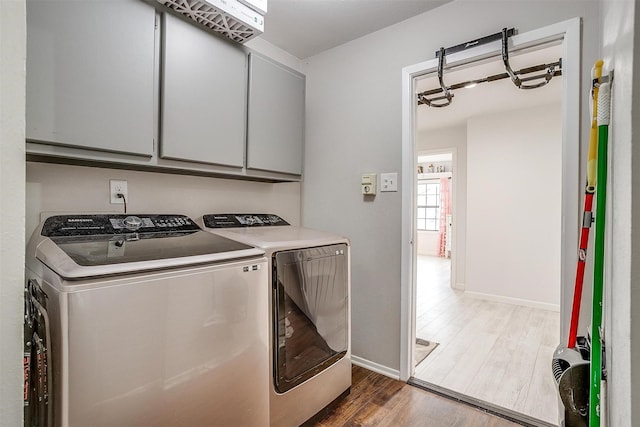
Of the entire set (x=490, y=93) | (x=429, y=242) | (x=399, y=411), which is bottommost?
(x=399, y=411)

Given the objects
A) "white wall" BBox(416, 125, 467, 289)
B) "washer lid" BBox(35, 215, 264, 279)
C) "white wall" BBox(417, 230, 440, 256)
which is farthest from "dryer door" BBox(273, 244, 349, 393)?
"white wall" BBox(417, 230, 440, 256)

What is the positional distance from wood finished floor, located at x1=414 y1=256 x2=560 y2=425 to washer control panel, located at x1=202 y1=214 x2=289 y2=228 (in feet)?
5.11

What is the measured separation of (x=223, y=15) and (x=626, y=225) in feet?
6.06

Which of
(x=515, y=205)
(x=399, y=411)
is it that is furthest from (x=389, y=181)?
(x=515, y=205)

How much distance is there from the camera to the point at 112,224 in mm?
1510

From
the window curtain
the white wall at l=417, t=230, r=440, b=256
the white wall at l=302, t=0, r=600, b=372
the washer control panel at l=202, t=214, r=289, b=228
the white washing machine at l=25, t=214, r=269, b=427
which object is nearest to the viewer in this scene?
the white washing machine at l=25, t=214, r=269, b=427

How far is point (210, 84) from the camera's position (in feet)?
5.73

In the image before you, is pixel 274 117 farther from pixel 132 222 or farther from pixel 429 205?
pixel 429 205

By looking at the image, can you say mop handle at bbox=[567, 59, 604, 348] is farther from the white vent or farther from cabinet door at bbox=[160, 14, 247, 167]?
cabinet door at bbox=[160, 14, 247, 167]

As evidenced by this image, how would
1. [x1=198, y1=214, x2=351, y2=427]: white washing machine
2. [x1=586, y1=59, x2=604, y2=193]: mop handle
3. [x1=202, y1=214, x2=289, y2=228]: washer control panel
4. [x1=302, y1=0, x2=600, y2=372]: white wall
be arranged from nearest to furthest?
[x1=586, y1=59, x2=604, y2=193]: mop handle → [x1=198, y1=214, x2=351, y2=427]: white washing machine → [x1=202, y1=214, x2=289, y2=228]: washer control panel → [x1=302, y1=0, x2=600, y2=372]: white wall

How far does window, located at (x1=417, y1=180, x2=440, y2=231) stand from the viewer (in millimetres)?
8172

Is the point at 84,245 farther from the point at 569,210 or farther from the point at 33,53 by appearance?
the point at 569,210

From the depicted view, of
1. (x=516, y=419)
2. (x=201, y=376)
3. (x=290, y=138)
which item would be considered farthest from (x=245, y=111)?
(x=516, y=419)

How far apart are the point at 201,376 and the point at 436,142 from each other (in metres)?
4.80
